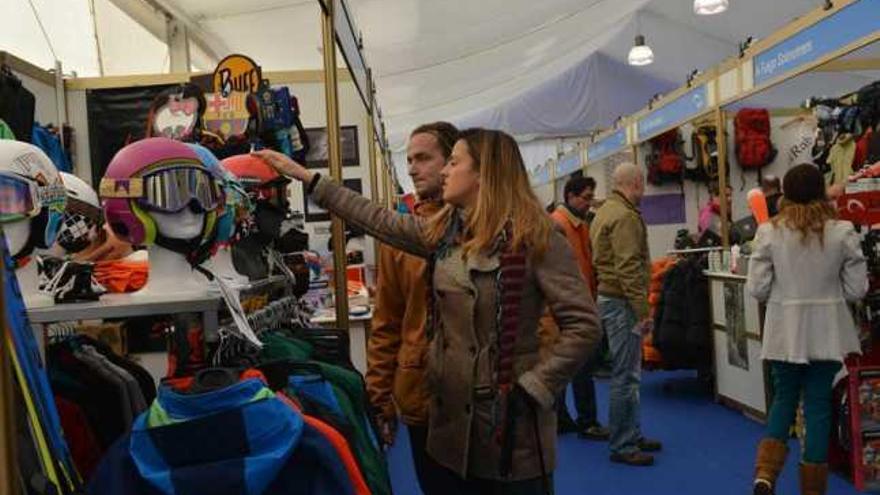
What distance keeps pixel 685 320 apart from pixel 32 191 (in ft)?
15.6

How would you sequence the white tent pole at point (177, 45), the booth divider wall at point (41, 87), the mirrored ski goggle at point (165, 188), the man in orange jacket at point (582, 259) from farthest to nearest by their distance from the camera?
1. the white tent pole at point (177, 45)
2. the man in orange jacket at point (582, 259)
3. the booth divider wall at point (41, 87)
4. the mirrored ski goggle at point (165, 188)

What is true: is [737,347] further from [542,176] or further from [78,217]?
[542,176]

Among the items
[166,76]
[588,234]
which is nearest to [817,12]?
[588,234]

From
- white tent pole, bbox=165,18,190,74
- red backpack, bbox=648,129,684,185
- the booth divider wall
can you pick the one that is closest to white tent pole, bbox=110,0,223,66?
white tent pole, bbox=165,18,190,74

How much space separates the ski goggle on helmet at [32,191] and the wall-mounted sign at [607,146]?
6.83m

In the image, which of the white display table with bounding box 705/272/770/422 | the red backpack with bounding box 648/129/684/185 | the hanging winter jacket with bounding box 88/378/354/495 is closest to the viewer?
the hanging winter jacket with bounding box 88/378/354/495

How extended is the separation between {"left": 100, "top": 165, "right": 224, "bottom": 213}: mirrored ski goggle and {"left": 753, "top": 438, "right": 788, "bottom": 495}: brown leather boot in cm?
272

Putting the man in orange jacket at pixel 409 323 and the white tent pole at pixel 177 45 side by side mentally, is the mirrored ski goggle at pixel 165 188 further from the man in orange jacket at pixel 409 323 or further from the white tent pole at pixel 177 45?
the white tent pole at pixel 177 45

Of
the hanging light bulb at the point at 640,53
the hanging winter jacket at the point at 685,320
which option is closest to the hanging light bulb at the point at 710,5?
the hanging light bulb at the point at 640,53

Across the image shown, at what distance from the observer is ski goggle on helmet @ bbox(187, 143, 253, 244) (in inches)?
54.4

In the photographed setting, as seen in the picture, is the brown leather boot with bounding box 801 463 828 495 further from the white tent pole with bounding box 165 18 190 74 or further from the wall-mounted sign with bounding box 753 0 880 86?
the white tent pole with bounding box 165 18 190 74

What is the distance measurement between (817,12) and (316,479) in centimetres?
367

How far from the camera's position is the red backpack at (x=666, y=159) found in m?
6.95

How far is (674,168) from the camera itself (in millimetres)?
6961
